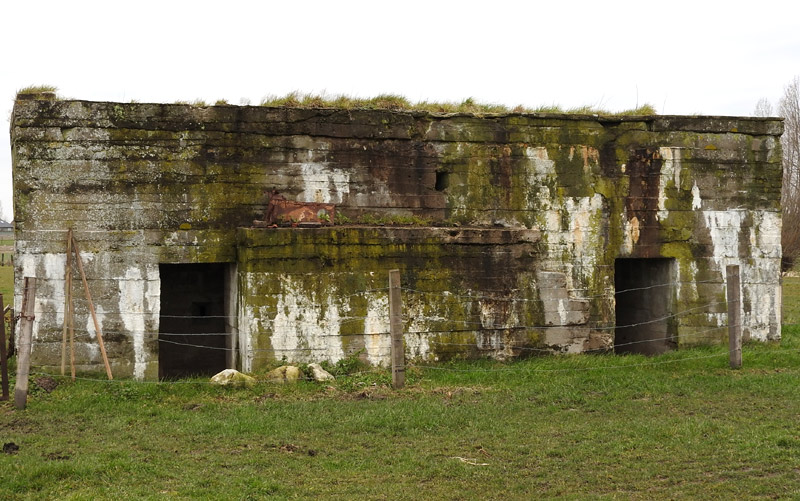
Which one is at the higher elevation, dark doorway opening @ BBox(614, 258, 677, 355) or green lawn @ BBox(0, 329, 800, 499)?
dark doorway opening @ BBox(614, 258, 677, 355)

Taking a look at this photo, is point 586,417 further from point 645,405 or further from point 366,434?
point 366,434

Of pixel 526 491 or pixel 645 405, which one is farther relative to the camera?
pixel 645 405

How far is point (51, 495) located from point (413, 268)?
5688mm

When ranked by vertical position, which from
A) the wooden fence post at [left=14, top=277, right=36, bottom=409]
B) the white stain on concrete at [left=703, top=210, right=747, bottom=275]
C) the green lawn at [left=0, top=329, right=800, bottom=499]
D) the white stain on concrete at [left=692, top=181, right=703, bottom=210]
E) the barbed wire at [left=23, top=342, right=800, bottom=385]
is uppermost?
the white stain on concrete at [left=692, top=181, right=703, bottom=210]

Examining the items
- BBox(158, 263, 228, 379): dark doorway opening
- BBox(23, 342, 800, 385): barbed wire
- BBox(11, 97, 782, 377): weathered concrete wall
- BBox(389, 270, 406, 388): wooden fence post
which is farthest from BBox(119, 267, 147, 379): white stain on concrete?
BBox(389, 270, 406, 388): wooden fence post

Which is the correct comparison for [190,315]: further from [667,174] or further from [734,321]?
[734,321]

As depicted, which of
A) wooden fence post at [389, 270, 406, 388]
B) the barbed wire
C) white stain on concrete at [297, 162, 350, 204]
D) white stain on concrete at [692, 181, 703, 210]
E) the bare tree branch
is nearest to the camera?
wooden fence post at [389, 270, 406, 388]

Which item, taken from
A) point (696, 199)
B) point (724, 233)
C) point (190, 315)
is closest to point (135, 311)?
point (190, 315)

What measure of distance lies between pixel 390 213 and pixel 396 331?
92.9 inches

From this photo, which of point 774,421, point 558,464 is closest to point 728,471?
point 558,464

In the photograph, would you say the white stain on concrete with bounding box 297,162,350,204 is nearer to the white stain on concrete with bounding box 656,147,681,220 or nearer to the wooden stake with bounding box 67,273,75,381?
the wooden stake with bounding box 67,273,75,381

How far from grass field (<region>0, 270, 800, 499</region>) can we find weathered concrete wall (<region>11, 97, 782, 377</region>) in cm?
99

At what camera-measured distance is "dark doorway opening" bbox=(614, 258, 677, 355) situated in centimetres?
1222

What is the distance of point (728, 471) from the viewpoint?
6234 mm
